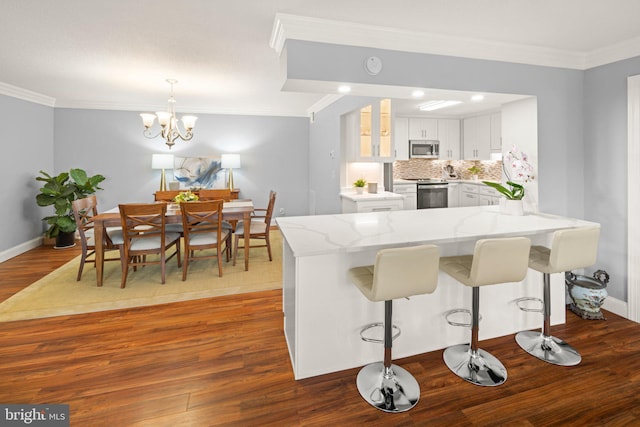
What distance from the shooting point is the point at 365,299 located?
221 cm

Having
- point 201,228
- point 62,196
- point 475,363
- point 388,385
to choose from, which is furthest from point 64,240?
point 475,363

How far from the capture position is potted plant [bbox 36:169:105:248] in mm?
4977

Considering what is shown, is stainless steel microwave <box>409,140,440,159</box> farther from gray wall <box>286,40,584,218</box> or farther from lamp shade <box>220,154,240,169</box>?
gray wall <box>286,40,584,218</box>

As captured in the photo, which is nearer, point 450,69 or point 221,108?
point 450,69

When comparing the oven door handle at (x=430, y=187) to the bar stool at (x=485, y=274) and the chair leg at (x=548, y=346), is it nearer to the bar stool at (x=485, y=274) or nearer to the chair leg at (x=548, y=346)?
the chair leg at (x=548, y=346)

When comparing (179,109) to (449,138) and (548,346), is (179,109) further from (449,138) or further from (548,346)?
(548,346)

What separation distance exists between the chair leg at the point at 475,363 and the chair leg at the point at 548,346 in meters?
0.33

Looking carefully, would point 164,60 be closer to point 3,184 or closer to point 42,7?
point 42,7

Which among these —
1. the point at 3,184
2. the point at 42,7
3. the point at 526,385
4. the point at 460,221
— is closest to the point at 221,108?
the point at 3,184

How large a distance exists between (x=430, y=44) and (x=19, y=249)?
6074 mm

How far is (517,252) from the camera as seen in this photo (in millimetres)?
2010

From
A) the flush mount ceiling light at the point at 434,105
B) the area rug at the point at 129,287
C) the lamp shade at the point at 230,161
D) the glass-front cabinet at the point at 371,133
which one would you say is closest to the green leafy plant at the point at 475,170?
the flush mount ceiling light at the point at 434,105

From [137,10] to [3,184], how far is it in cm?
400

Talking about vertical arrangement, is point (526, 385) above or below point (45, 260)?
below
